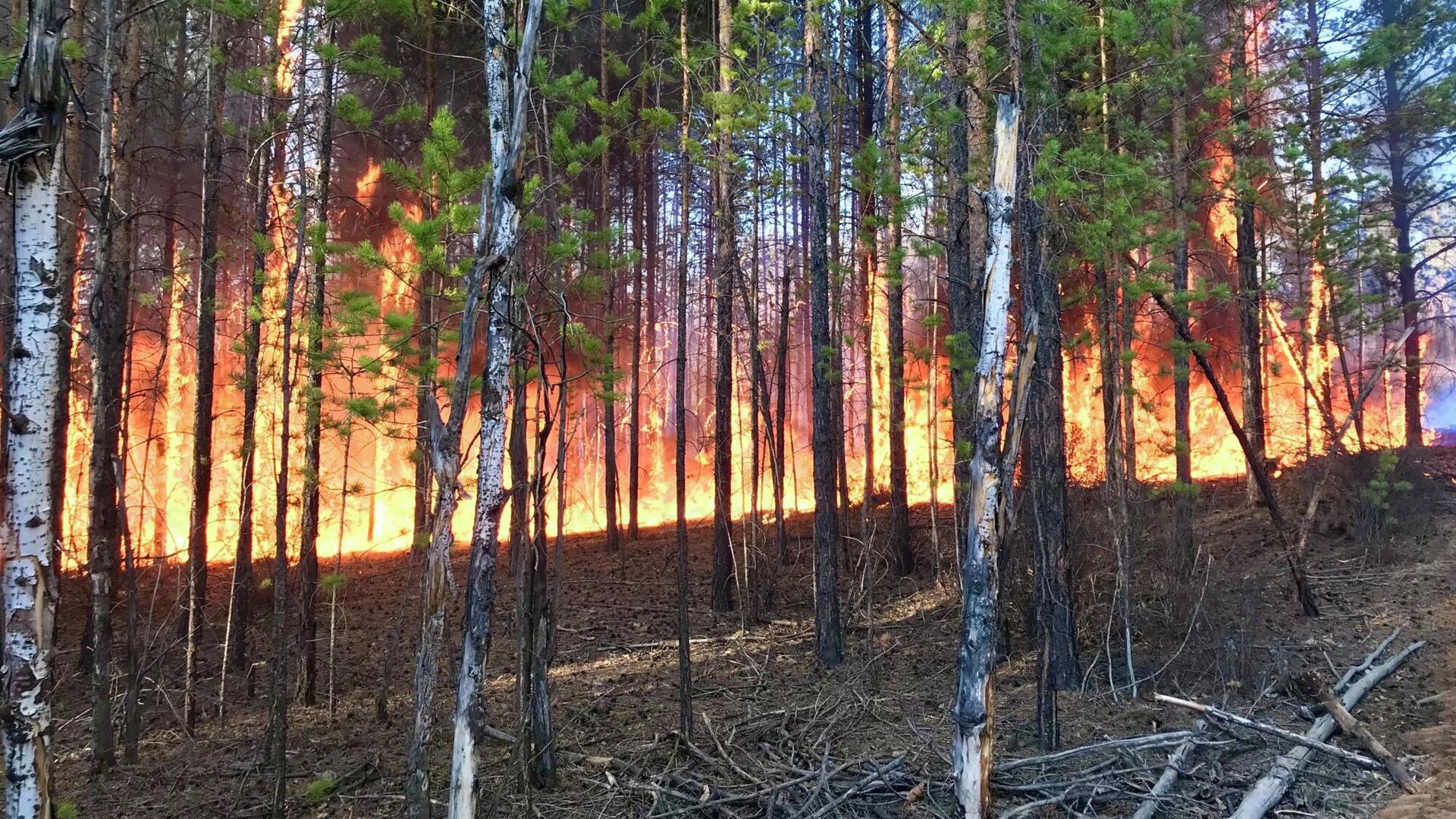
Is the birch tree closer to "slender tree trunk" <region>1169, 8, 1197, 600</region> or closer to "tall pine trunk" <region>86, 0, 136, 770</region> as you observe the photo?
"tall pine trunk" <region>86, 0, 136, 770</region>

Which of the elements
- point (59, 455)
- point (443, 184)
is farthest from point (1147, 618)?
point (59, 455)

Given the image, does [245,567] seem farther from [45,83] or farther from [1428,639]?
[1428,639]

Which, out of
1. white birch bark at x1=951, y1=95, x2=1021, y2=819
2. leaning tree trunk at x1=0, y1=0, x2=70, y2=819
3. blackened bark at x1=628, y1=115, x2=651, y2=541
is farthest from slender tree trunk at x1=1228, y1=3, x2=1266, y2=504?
leaning tree trunk at x1=0, y1=0, x2=70, y2=819

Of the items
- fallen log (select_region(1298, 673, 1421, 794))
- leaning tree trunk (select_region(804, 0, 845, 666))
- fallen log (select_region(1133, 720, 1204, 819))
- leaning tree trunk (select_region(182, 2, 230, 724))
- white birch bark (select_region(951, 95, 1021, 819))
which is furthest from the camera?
leaning tree trunk (select_region(804, 0, 845, 666))

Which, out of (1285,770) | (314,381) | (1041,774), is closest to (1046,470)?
(1041,774)

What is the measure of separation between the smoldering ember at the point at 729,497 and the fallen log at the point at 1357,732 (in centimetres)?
6

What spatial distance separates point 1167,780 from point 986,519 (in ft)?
8.13

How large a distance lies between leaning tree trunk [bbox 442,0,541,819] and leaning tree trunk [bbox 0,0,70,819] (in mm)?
1755

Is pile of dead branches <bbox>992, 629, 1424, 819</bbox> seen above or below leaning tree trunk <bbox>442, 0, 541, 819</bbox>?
below

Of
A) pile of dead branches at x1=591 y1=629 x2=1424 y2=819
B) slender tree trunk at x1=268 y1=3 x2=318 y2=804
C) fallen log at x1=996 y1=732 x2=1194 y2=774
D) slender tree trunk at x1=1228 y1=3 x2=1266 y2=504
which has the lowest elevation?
pile of dead branches at x1=591 y1=629 x2=1424 y2=819

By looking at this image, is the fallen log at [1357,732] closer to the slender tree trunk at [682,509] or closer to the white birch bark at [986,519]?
the white birch bark at [986,519]

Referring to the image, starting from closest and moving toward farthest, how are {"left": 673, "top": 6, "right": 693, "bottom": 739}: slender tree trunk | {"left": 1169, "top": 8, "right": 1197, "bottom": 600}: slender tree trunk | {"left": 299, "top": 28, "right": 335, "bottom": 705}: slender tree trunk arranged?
{"left": 673, "top": 6, "right": 693, "bottom": 739}: slender tree trunk
{"left": 299, "top": 28, "right": 335, "bottom": 705}: slender tree trunk
{"left": 1169, "top": 8, "right": 1197, "bottom": 600}: slender tree trunk

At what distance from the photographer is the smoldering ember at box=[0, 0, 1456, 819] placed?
4918 mm

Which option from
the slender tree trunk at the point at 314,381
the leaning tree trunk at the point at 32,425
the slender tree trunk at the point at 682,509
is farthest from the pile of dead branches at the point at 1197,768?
the slender tree trunk at the point at 314,381
